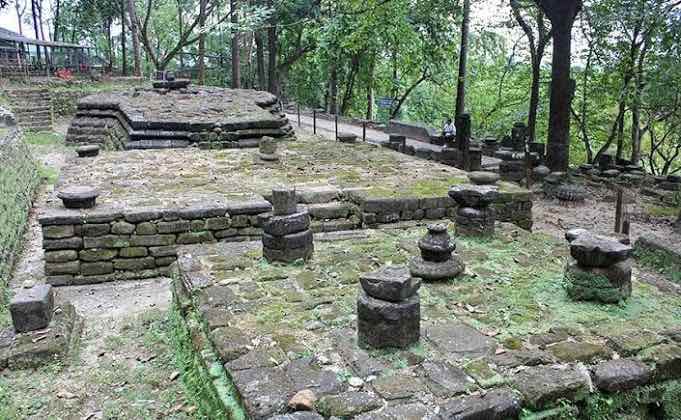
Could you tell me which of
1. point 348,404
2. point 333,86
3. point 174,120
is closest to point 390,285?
point 348,404

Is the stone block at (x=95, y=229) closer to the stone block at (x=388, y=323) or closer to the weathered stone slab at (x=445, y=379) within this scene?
the stone block at (x=388, y=323)

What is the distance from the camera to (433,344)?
12.5ft

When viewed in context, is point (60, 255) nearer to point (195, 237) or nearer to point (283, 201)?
point (195, 237)

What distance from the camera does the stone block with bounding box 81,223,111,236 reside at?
6.54 m

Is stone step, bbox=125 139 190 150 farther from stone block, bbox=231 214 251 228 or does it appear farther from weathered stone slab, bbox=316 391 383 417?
weathered stone slab, bbox=316 391 383 417

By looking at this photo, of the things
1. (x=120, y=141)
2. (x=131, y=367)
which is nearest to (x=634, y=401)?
(x=131, y=367)

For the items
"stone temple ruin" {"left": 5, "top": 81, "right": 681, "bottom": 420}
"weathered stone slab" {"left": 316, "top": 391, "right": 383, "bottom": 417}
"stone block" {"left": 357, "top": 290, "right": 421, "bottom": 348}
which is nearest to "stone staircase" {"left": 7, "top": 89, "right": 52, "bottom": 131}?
"stone temple ruin" {"left": 5, "top": 81, "right": 681, "bottom": 420}

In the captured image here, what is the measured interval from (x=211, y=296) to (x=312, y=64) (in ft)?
76.1

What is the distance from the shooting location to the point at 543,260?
547 cm

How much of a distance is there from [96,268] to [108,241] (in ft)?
1.17

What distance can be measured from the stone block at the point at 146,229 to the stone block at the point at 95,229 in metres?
0.33

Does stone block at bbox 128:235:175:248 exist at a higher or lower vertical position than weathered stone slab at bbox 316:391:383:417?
higher

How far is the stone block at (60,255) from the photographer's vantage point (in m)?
6.50

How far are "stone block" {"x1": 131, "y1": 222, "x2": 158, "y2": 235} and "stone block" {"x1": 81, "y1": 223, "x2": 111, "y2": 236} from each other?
334mm
